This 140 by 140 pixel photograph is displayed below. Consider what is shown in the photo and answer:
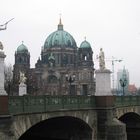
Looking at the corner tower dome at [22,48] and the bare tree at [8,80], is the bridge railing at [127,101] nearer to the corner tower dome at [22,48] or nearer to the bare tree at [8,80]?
the bare tree at [8,80]

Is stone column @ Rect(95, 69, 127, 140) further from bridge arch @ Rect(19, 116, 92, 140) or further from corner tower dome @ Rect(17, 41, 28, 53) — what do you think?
corner tower dome @ Rect(17, 41, 28, 53)

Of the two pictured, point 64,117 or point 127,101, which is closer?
point 64,117

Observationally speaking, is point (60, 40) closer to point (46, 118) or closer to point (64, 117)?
point (64, 117)

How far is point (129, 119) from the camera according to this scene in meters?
39.9

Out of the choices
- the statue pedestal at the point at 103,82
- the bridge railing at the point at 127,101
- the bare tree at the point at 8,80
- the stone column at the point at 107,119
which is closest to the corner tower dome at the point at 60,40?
the bare tree at the point at 8,80

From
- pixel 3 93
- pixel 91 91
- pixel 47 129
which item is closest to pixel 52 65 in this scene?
pixel 91 91

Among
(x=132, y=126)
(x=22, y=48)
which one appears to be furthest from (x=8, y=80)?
(x=22, y=48)

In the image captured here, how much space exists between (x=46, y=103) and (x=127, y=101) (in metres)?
14.2

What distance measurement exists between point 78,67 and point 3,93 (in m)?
99.1

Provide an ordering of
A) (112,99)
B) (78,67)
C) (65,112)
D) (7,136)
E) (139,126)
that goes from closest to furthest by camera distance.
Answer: (7,136), (65,112), (112,99), (139,126), (78,67)

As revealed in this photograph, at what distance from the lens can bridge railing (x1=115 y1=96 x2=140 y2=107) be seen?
31.9m

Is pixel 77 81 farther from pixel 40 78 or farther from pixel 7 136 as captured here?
pixel 7 136

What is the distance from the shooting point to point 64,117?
81.4 feet

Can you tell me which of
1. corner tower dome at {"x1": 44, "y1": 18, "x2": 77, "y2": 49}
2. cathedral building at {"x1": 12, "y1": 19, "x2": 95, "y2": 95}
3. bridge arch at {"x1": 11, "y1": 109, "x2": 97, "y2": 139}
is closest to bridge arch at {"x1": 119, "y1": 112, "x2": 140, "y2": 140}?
bridge arch at {"x1": 11, "y1": 109, "x2": 97, "y2": 139}
